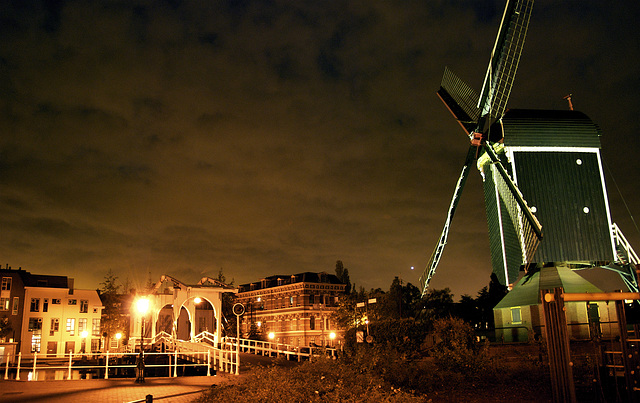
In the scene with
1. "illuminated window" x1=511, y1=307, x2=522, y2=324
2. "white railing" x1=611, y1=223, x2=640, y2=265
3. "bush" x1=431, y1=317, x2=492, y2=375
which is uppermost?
"white railing" x1=611, y1=223, x2=640, y2=265

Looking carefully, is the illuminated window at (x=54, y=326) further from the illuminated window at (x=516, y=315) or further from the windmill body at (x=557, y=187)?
the illuminated window at (x=516, y=315)

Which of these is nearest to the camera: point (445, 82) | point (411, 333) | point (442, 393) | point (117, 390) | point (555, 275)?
point (442, 393)

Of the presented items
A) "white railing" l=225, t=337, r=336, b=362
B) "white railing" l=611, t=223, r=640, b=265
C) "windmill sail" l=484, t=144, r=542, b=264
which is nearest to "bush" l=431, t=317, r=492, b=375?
"white railing" l=225, t=337, r=336, b=362

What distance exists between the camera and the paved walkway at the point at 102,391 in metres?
14.9

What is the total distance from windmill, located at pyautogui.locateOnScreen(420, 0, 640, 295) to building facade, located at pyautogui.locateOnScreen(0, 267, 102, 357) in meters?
49.0

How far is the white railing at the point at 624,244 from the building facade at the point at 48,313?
178 feet

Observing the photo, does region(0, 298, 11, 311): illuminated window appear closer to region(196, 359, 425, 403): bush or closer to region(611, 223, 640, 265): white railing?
region(196, 359, 425, 403): bush

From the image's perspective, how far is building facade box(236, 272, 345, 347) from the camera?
71.8 meters

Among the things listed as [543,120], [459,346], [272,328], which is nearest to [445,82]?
[543,120]

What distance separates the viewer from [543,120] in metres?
32.1

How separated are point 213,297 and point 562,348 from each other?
23793 millimetres

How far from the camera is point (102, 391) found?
16578mm

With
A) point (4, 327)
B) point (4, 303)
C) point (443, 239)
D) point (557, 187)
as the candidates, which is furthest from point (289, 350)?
point (4, 303)

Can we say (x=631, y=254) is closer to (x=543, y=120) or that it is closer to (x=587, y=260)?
(x=587, y=260)
